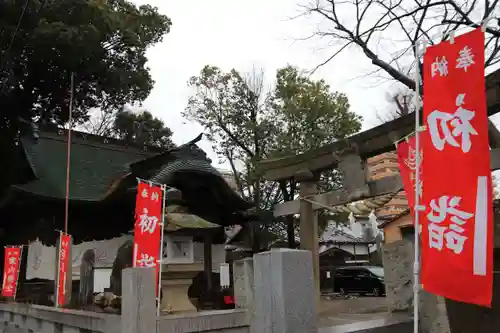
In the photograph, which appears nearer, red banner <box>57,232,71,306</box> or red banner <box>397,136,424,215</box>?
red banner <box>397,136,424,215</box>

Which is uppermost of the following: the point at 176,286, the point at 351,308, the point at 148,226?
the point at 148,226

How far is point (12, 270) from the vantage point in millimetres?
10664

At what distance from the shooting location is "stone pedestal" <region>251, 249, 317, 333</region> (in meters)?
4.32

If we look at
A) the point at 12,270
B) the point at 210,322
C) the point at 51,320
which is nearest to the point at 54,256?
the point at 12,270

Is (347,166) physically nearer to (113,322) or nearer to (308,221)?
(308,221)

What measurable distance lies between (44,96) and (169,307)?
1380 centimetres

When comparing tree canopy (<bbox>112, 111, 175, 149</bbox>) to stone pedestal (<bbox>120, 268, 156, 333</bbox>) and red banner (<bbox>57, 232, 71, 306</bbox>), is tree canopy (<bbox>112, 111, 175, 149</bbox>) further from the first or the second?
stone pedestal (<bbox>120, 268, 156, 333</bbox>)

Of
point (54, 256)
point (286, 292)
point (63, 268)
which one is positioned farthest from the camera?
point (54, 256)

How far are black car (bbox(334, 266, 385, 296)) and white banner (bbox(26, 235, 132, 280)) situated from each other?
11118mm

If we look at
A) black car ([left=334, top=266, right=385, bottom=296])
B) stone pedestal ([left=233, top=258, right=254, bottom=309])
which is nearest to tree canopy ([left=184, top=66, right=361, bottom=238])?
black car ([left=334, top=266, right=385, bottom=296])

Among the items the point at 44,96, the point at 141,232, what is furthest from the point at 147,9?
the point at 141,232

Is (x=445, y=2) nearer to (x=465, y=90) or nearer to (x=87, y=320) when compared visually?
(x=465, y=90)

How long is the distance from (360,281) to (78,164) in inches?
491

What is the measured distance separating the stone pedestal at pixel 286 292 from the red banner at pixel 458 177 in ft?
3.59
